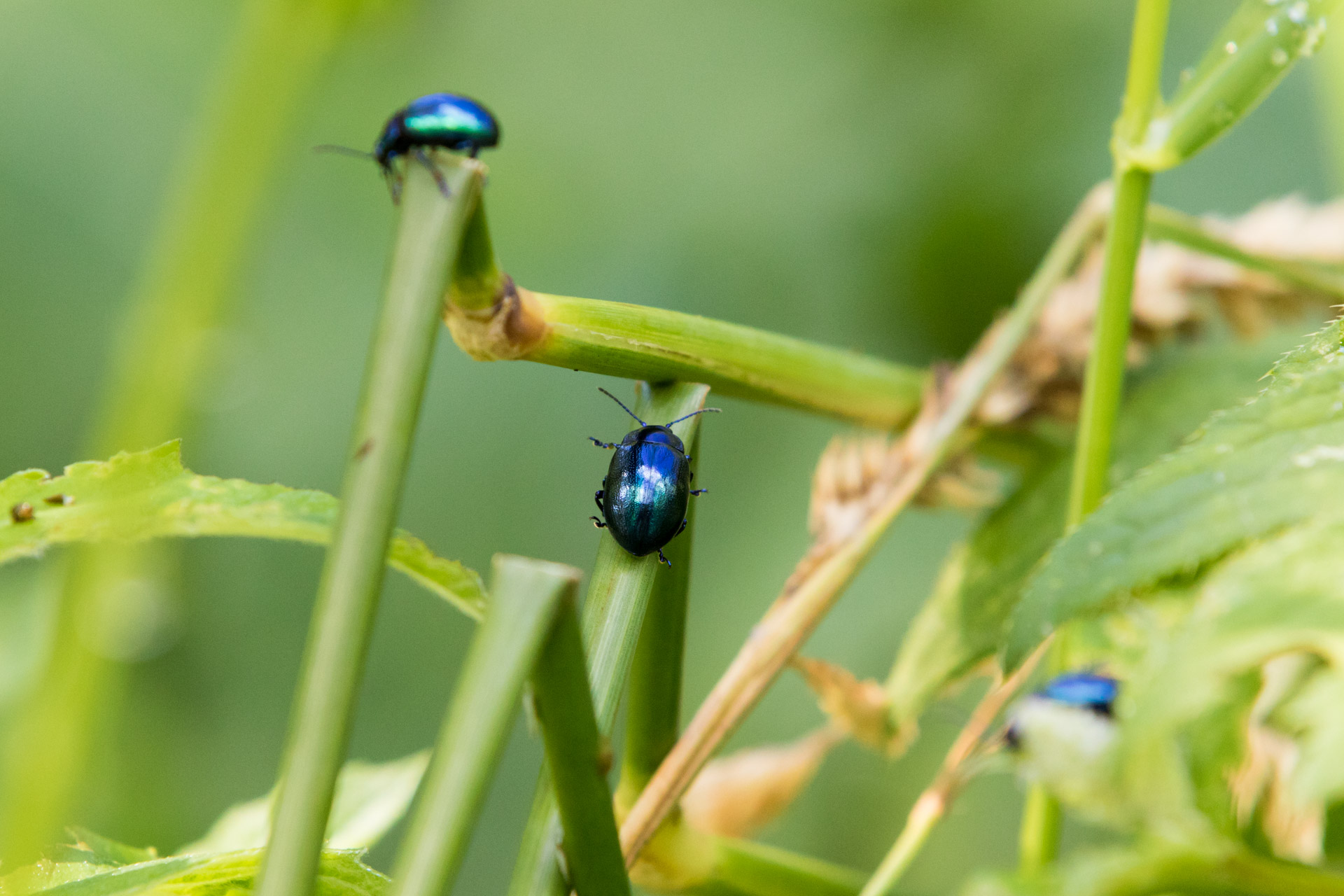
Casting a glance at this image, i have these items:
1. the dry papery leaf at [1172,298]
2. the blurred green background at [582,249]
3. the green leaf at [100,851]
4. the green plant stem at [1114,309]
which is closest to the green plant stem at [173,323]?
the green leaf at [100,851]

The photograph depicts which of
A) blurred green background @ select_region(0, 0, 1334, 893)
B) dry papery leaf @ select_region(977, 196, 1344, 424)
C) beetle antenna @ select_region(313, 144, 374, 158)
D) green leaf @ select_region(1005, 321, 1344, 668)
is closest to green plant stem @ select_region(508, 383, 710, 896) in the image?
green leaf @ select_region(1005, 321, 1344, 668)

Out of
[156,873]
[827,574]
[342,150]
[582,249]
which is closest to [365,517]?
[156,873]

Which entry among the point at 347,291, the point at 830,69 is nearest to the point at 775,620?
the point at 347,291

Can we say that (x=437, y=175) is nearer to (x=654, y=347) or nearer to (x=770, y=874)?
(x=654, y=347)

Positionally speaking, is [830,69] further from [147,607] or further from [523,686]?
[523,686]

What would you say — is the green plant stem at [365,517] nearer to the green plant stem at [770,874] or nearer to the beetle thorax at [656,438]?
the beetle thorax at [656,438]
